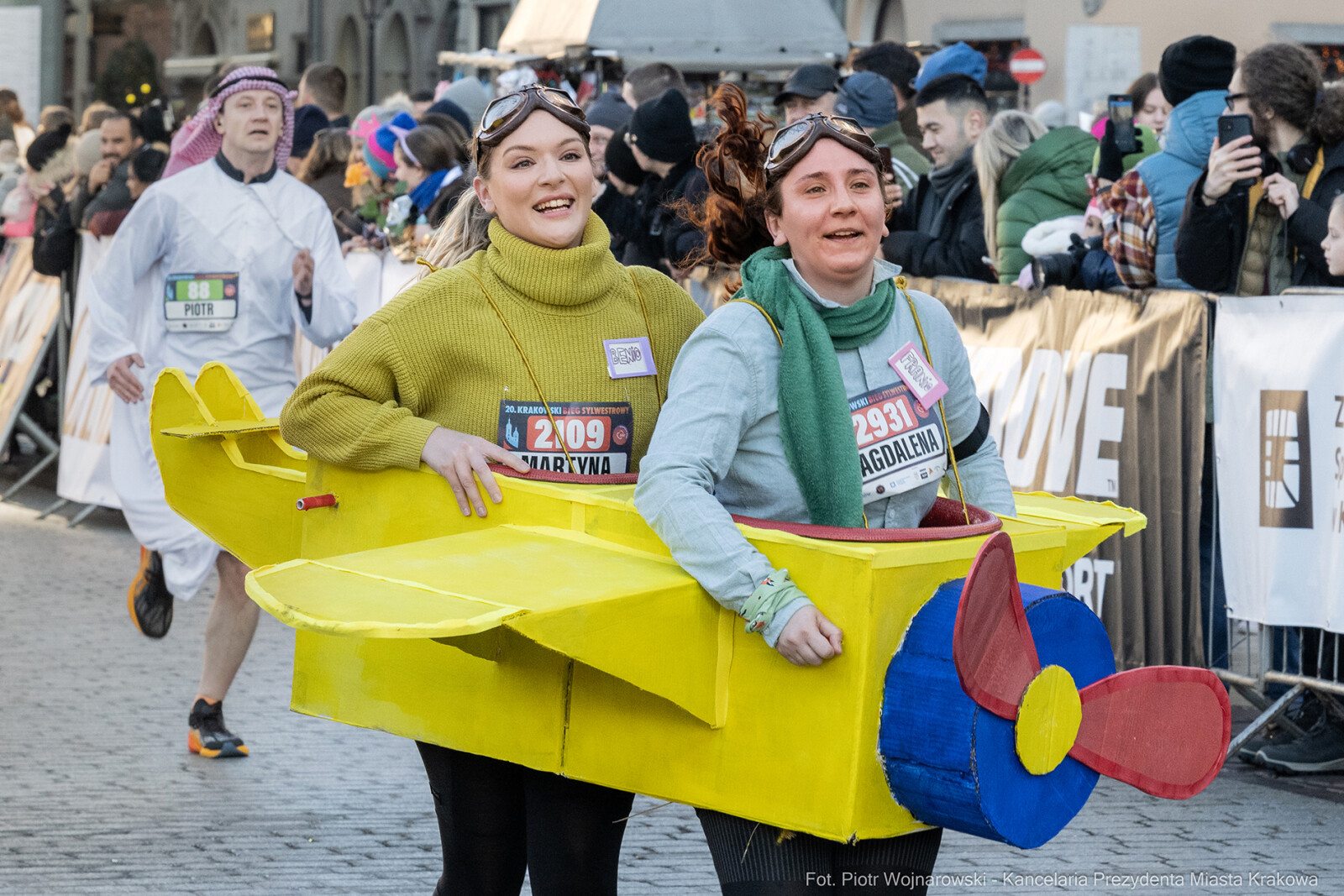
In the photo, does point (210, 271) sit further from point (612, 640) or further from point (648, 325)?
point (612, 640)

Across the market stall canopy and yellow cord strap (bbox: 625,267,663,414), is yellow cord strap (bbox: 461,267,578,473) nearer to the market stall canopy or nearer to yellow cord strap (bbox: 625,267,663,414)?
yellow cord strap (bbox: 625,267,663,414)

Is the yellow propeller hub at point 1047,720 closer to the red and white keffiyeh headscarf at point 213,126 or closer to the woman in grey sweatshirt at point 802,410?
the woman in grey sweatshirt at point 802,410

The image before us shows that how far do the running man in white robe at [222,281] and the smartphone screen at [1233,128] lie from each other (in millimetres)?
3003

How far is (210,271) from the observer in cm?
618

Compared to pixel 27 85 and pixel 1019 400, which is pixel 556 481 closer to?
pixel 1019 400

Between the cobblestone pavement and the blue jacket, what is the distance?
6.24 feet

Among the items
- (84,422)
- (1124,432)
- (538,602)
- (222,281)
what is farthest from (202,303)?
(84,422)

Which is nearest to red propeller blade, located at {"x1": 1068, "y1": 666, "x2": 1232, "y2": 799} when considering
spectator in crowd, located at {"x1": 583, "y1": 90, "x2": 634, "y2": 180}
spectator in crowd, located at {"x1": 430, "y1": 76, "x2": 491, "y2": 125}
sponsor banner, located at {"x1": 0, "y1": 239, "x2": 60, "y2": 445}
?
spectator in crowd, located at {"x1": 583, "y1": 90, "x2": 634, "y2": 180}

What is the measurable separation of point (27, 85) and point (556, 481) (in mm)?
19507

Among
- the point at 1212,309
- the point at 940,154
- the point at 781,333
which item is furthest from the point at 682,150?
the point at 781,333

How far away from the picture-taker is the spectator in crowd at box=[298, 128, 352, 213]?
1181 centimetres

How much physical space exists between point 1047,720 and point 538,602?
820 millimetres

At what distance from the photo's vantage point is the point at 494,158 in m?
3.54

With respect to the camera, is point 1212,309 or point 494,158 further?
point 1212,309
